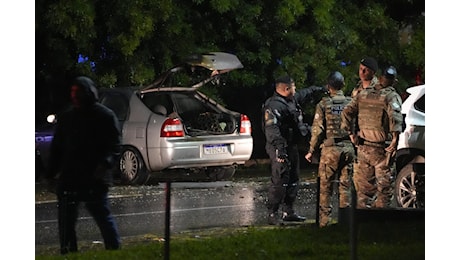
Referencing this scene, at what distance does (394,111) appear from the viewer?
1001cm

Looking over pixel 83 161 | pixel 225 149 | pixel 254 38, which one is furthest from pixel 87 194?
pixel 254 38

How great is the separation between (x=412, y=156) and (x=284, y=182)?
1.37m

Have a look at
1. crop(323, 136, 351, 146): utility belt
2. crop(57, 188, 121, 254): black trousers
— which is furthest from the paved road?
crop(57, 188, 121, 254): black trousers

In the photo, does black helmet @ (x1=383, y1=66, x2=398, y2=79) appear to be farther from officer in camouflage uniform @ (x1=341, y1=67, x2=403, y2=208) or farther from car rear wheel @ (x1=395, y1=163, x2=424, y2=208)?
car rear wheel @ (x1=395, y1=163, x2=424, y2=208)

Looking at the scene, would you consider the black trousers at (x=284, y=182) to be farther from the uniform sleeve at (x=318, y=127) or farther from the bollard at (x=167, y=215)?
the bollard at (x=167, y=215)

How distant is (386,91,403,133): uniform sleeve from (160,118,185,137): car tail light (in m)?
2.00

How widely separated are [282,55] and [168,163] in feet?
5.11

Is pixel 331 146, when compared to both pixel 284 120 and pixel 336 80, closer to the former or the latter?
pixel 284 120

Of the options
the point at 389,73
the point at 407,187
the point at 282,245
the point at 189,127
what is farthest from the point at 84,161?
the point at 407,187

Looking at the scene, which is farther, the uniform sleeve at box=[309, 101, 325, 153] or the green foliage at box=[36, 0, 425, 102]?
the green foliage at box=[36, 0, 425, 102]

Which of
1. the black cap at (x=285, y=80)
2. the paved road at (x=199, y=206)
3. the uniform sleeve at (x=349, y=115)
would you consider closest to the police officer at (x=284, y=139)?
the black cap at (x=285, y=80)

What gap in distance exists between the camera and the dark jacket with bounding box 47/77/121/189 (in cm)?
899
